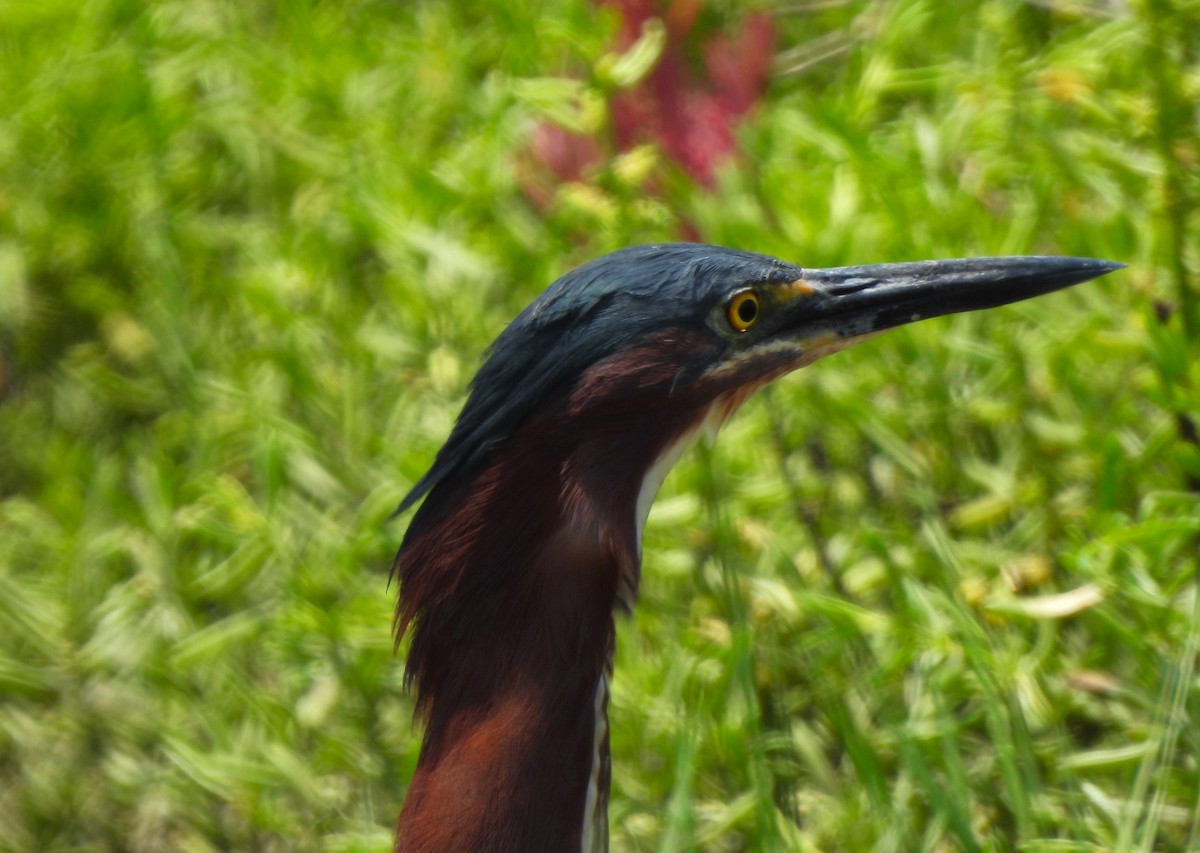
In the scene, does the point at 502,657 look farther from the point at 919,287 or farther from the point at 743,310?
the point at 919,287

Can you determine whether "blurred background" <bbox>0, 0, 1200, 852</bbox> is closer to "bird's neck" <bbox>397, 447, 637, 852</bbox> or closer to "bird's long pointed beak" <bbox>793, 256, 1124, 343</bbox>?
"bird's long pointed beak" <bbox>793, 256, 1124, 343</bbox>

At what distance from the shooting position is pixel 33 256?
3.67 metres

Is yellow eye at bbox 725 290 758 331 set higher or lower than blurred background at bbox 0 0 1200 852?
higher

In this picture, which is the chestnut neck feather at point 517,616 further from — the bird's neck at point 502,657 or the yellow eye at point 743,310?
the yellow eye at point 743,310

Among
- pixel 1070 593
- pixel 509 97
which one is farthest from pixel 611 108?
pixel 1070 593

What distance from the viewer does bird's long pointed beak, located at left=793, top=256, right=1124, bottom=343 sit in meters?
2.11

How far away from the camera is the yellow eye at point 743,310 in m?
2.02

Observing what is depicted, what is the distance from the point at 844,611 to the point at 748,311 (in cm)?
57

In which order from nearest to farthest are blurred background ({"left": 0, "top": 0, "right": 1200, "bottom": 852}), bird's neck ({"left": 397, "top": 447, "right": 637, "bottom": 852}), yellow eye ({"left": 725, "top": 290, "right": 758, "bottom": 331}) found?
bird's neck ({"left": 397, "top": 447, "right": 637, "bottom": 852}), yellow eye ({"left": 725, "top": 290, "right": 758, "bottom": 331}), blurred background ({"left": 0, "top": 0, "right": 1200, "bottom": 852})

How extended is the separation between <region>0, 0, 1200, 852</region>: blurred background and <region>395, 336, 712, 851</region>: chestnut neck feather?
1.66 ft

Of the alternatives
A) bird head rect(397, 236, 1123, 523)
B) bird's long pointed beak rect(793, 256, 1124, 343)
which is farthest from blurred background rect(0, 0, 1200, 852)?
bird head rect(397, 236, 1123, 523)

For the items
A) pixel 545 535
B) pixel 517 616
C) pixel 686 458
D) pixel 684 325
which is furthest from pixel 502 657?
pixel 686 458

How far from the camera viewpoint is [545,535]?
1.91 metres

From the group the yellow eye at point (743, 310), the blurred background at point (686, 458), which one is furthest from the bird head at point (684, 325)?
the blurred background at point (686, 458)
